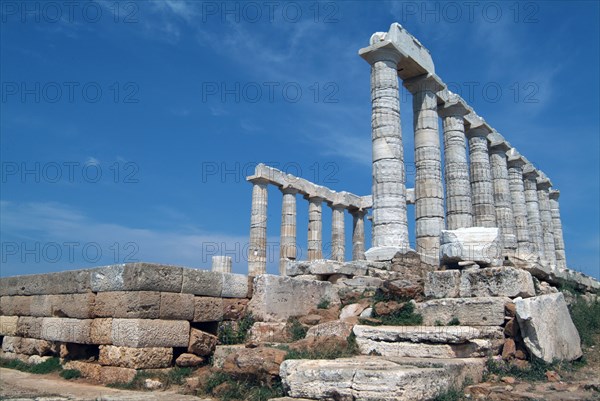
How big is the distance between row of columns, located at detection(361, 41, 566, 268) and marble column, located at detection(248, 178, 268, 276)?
33.3 feet

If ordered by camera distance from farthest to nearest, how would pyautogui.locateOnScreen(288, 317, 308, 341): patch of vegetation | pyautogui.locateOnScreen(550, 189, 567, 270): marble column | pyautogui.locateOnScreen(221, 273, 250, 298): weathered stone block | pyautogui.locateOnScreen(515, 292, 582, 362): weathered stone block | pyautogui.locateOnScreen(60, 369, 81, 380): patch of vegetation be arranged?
pyautogui.locateOnScreen(550, 189, 567, 270): marble column → pyautogui.locateOnScreen(221, 273, 250, 298): weathered stone block → pyautogui.locateOnScreen(288, 317, 308, 341): patch of vegetation → pyautogui.locateOnScreen(60, 369, 81, 380): patch of vegetation → pyautogui.locateOnScreen(515, 292, 582, 362): weathered stone block

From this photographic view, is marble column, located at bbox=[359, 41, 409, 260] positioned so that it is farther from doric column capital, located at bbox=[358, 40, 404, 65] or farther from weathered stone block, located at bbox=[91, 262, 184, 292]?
weathered stone block, located at bbox=[91, 262, 184, 292]

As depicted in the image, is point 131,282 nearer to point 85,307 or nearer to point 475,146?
point 85,307

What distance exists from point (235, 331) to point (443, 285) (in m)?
3.90

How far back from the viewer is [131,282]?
809 centimetres

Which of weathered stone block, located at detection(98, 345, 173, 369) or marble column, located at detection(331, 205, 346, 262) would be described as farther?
marble column, located at detection(331, 205, 346, 262)

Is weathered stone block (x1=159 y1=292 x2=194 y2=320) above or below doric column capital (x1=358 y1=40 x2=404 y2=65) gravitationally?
below

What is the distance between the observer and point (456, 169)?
70.5 feet

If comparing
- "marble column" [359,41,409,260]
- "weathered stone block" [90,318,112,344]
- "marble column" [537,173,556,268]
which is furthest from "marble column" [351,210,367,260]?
"weathered stone block" [90,318,112,344]

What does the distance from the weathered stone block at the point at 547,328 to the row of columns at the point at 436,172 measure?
201 centimetres

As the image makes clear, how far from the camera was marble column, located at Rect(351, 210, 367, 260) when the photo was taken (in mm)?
34562

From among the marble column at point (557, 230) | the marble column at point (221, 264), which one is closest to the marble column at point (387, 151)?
the marble column at point (221, 264)

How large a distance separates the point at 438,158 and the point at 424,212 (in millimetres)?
2348

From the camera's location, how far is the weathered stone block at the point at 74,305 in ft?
28.6
